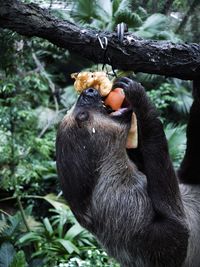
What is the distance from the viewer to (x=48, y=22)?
3576 mm

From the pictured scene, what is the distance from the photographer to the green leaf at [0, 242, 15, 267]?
621 centimetres

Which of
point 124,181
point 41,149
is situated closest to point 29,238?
point 41,149

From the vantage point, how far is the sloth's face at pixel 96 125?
3.74 m

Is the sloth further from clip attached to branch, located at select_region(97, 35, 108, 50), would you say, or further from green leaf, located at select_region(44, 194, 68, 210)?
green leaf, located at select_region(44, 194, 68, 210)

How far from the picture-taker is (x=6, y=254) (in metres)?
6.38

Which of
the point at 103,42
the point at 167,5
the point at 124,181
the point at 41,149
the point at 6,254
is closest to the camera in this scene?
the point at 103,42

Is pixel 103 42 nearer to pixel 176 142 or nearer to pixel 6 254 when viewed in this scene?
pixel 6 254

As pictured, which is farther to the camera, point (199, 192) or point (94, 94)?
point (199, 192)

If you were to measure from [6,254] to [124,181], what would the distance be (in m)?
3.02

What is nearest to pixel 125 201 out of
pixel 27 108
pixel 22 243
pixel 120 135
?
pixel 120 135

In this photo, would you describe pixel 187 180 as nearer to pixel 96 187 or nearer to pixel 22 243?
pixel 96 187

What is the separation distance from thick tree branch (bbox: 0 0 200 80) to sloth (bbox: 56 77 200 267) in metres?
0.19

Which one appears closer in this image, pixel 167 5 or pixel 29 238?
pixel 167 5

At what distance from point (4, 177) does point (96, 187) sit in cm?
379
